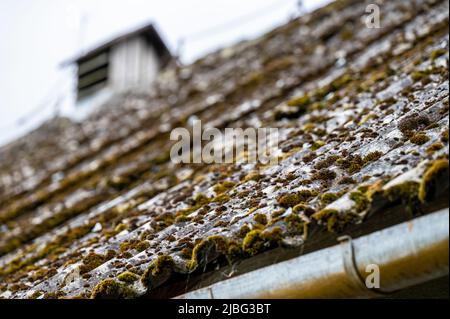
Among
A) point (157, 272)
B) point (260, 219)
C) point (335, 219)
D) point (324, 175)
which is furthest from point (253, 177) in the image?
point (335, 219)

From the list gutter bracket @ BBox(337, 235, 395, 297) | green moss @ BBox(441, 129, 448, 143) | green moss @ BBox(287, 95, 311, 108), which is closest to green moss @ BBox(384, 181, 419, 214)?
gutter bracket @ BBox(337, 235, 395, 297)

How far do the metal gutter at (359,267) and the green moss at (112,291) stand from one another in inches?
17.1

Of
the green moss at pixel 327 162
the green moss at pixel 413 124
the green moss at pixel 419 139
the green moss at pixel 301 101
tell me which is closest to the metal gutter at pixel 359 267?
the green moss at pixel 419 139

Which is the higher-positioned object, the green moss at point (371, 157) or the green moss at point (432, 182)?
the green moss at point (371, 157)

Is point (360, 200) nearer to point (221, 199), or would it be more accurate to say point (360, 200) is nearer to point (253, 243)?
point (253, 243)

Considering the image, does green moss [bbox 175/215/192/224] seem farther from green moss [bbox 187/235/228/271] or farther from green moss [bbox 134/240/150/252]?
green moss [bbox 187/235/228/271]

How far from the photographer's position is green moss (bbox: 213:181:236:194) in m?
3.35

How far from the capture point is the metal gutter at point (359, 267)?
1819 millimetres

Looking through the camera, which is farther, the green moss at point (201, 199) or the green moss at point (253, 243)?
the green moss at point (201, 199)

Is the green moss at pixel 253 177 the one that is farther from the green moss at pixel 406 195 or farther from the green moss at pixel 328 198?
the green moss at pixel 406 195

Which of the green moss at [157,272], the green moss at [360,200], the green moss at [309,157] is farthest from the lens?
the green moss at [309,157]

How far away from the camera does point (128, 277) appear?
2453 millimetres

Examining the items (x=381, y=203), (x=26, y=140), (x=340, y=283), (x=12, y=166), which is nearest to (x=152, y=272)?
(x=340, y=283)

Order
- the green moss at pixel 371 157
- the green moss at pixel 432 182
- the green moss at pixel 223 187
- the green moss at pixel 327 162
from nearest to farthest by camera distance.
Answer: the green moss at pixel 432 182, the green moss at pixel 371 157, the green moss at pixel 327 162, the green moss at pixel 223 187
